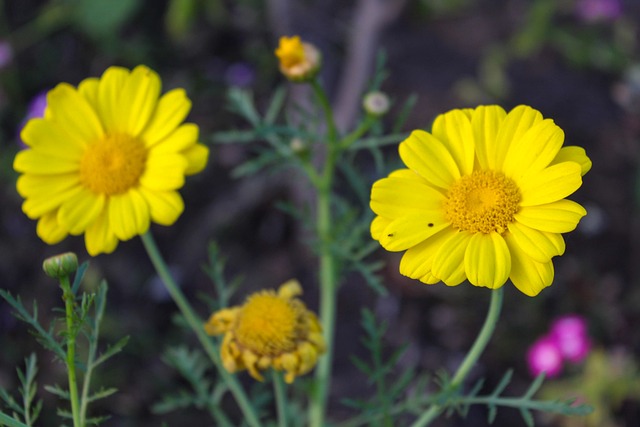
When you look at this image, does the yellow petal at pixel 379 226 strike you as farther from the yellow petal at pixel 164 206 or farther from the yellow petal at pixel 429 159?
the yellow petal at pixel 164 206

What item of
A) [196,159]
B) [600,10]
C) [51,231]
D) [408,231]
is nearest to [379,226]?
[408,231]

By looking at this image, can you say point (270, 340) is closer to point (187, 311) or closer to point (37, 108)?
point (187, 311)

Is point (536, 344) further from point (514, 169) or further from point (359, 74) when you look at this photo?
point (514, 169)

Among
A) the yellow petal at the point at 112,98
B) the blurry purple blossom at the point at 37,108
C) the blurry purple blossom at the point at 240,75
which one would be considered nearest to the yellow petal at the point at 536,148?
the yellow petal at the point at 112,98

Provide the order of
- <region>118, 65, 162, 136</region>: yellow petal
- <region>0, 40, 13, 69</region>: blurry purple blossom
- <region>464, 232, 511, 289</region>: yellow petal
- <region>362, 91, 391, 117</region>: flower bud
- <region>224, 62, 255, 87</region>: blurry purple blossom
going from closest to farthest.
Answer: <region>464, 232, 511, 289</region>: yellow petal
<region>118, 65, 162, 136</region>: yellow petal
<region>362, 91, 391, 117</region>: flower bud
<region>0, 40, 13, 69</region>: blurry purple blossom
<region>224, 62, 255, 87</region>: blurry purple blossom

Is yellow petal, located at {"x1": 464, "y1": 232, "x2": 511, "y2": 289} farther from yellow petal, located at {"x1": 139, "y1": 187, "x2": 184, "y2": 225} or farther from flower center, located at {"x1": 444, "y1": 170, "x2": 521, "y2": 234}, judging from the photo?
yellow petal, located at {"x1": 139, "y1": 187, "x2": 184, "y2": 225}

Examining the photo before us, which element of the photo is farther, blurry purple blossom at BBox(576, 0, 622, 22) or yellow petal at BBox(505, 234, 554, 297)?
blurry purple blossom at BBox(576, 0, 622, 22)

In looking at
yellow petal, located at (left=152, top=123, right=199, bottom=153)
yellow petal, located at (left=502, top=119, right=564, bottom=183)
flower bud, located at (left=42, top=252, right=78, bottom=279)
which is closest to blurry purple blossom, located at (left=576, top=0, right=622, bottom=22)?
yellow petal, located at (left=502, top=119, right=564, bottom=183)
